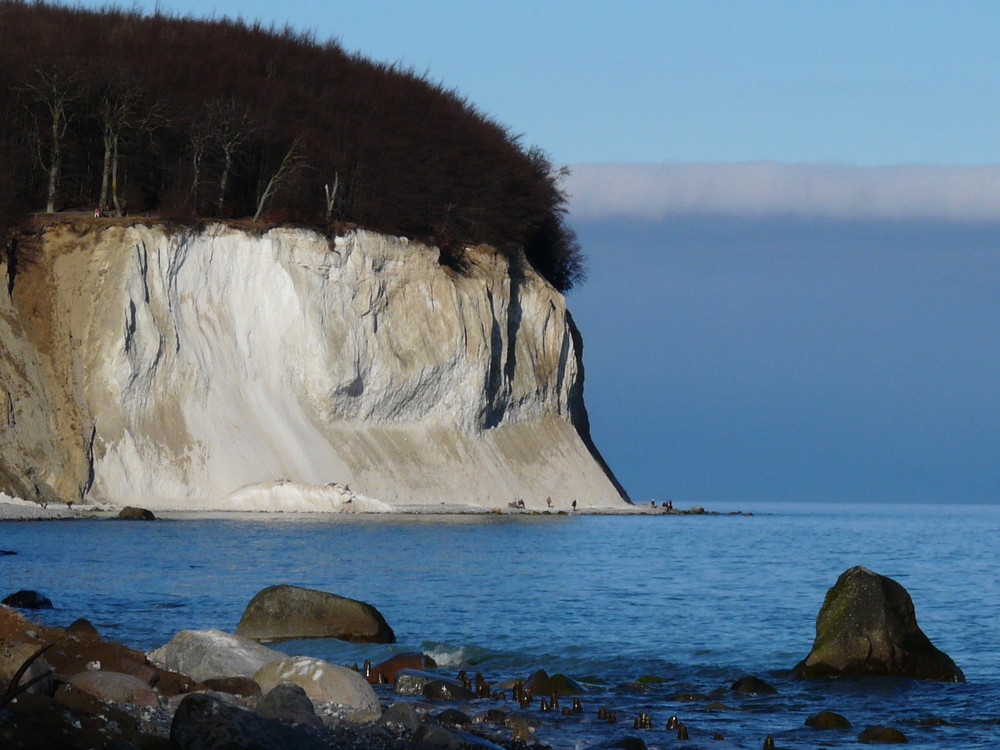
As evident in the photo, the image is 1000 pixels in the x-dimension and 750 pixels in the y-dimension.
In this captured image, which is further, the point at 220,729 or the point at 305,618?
the point at 305,618

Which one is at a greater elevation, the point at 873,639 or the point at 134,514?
the point at 873,639

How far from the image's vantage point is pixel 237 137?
60594mm

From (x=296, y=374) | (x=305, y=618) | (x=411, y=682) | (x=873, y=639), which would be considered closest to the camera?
(x=411, y=682)

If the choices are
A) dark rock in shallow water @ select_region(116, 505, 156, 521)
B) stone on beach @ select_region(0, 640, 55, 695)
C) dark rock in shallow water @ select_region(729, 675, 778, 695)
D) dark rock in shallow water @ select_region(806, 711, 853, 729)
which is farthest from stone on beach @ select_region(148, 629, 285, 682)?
dark rock in shallow water @ select_region(116, 505, 156, 521)

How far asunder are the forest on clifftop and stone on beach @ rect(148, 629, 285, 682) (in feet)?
146

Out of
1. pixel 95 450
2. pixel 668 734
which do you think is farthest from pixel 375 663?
pixel 95 450

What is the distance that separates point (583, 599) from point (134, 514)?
25.0 m

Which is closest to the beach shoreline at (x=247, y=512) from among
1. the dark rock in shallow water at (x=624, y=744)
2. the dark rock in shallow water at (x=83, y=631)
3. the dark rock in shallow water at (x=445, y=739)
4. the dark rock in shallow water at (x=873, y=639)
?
the dark rock in shallow water at (x=83, y=631)

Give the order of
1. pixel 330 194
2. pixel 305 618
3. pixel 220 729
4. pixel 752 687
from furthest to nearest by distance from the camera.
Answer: pixel 330 194 → pixel 305 618 → pixel 752 687 → pixel 220 729

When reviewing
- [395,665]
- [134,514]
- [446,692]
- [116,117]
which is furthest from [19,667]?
[116,117]

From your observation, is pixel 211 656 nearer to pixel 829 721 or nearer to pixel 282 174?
pixel 829 721

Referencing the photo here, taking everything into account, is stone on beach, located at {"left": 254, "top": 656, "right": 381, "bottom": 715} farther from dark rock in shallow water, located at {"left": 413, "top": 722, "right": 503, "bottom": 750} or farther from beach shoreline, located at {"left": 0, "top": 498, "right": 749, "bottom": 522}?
beach shoreline, located at {"left": 0, "top": 498, "right": 749, "bottom": 522}

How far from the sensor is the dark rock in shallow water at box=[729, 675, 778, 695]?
15.8 m

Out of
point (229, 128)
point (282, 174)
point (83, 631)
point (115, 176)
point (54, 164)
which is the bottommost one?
point (83, 631)
